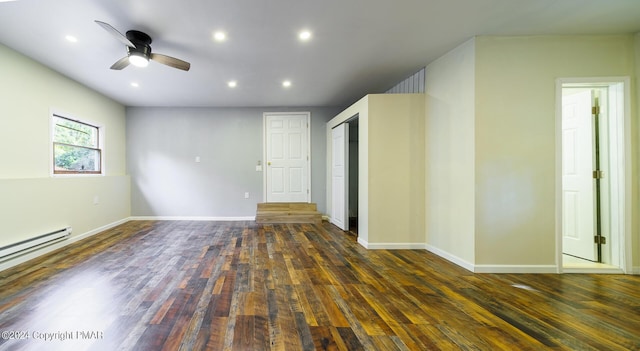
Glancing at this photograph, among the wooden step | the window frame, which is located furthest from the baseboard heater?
the wooden step

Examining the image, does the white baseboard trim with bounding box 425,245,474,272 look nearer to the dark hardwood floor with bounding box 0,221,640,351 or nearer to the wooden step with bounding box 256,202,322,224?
the dark hardwood floor with bounding box 0,221,640,351

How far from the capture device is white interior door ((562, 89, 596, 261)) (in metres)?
2.81

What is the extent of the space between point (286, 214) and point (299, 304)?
10.8ft

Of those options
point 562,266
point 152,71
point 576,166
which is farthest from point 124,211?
point 576,166

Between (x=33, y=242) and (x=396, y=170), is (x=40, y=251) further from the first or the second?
(x=396, y=170)

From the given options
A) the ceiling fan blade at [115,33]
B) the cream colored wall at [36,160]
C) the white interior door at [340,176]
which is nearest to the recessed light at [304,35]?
the ceiling fan blade at [115,33]

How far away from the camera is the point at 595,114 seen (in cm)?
276

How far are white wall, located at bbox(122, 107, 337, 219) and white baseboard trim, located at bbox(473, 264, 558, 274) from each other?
3417 millimetres

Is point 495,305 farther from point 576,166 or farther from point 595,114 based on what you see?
point 595,114

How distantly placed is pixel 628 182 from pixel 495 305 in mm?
2106

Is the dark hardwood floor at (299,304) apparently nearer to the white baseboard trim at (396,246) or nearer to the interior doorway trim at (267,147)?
the white baseboard trim at (396,246)

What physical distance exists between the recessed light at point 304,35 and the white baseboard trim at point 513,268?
2982 mm

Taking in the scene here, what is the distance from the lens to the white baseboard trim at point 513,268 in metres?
2.60

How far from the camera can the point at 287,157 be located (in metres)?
5.56
